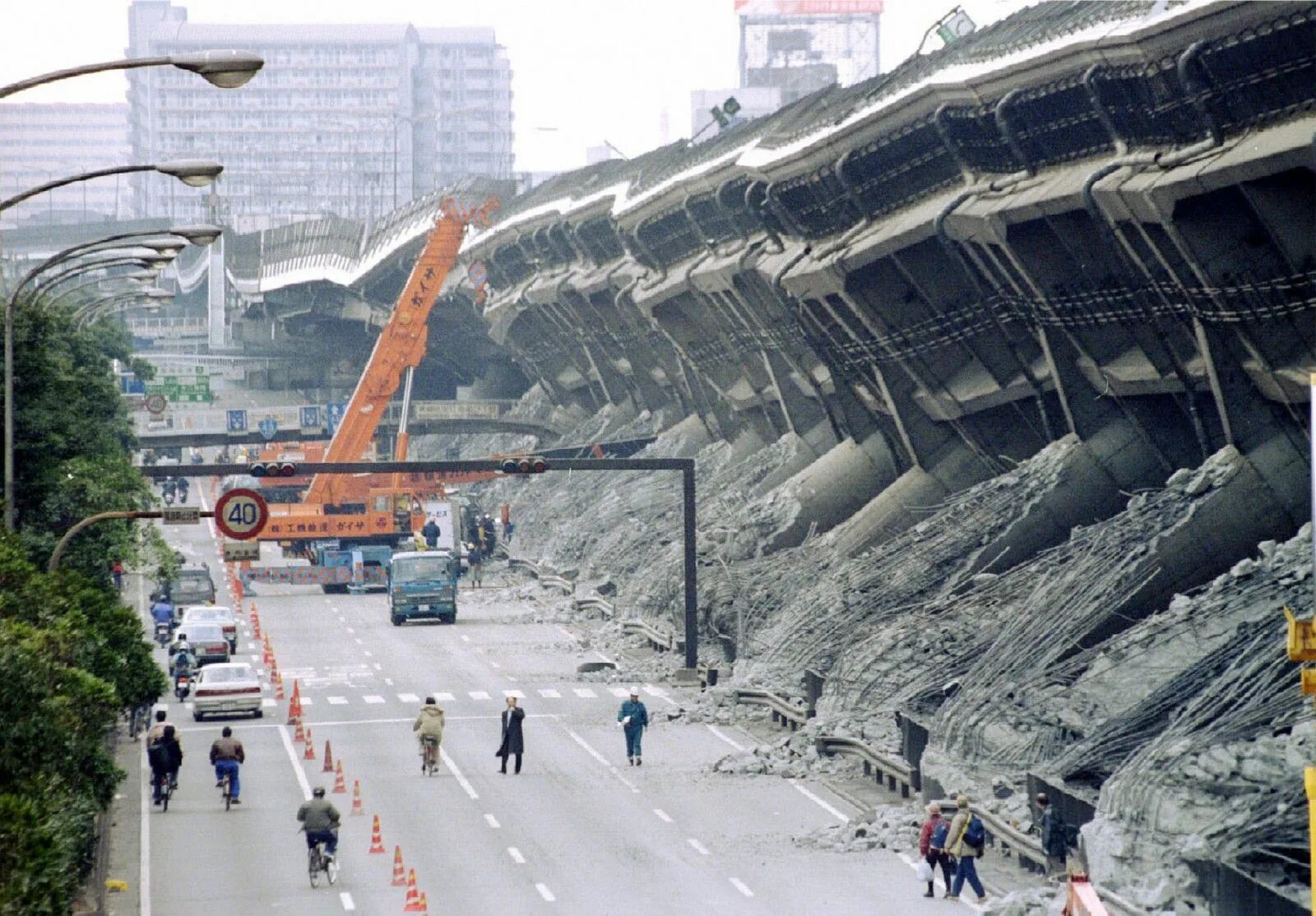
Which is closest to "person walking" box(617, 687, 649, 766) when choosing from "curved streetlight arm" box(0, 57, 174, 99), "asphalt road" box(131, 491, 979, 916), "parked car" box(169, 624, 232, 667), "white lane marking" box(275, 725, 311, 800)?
"asphalt road" box(131, 491, 979, 916)

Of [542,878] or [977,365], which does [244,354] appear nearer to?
[977,365]

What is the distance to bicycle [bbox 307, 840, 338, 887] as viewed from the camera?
104 feet

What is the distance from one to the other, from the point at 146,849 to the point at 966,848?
12.5m

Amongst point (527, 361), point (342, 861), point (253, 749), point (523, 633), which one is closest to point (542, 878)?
point (342, 861)

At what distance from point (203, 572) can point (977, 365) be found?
2837 centimetres

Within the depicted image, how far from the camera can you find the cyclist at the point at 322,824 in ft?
103

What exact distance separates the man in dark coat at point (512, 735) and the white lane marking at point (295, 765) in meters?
3.46

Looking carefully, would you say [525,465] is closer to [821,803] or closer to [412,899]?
[821,803]

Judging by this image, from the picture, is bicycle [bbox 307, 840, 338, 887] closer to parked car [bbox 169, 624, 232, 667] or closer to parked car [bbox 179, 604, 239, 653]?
parked car [bbox 169, 624, 232, 667]

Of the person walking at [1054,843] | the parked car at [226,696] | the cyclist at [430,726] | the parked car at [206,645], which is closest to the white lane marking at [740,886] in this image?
the person walking at [1054,843]

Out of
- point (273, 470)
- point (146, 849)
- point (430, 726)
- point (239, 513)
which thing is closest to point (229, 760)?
point (146, 849)

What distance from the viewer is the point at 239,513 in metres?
35.4

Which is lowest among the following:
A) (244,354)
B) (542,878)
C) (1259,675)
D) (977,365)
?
(542,878)

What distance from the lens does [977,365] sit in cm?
5753
